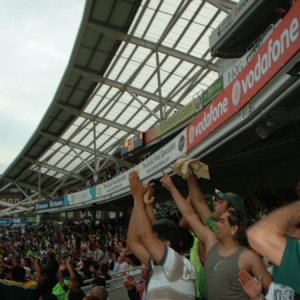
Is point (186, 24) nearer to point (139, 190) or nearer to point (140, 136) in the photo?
point (140, 136)

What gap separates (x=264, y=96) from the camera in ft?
23.0

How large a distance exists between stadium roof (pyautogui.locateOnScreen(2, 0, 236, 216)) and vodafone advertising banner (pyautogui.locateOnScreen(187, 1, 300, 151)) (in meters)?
9.68

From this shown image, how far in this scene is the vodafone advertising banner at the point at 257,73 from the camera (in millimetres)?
5773

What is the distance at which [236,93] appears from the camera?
26.8 feet

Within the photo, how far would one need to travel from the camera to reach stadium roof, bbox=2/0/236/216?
20484 millimetres

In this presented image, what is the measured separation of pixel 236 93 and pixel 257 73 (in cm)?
107

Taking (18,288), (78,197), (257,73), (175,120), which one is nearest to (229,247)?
(18,288)

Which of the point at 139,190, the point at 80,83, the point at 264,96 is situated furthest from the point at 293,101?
the point at 80,83

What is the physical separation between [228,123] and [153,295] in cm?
605

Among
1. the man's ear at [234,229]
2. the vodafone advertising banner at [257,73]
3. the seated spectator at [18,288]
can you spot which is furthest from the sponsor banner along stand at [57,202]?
the man's ear at [234,229]

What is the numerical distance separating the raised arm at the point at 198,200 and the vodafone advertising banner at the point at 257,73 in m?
2.46

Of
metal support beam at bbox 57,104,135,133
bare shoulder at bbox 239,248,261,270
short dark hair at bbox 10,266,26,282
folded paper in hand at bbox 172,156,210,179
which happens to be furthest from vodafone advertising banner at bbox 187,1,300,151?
metal support beam at bbox 57,104,135,133

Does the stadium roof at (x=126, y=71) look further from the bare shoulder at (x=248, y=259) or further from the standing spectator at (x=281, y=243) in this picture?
the standing spectator at (x=281, y=243)

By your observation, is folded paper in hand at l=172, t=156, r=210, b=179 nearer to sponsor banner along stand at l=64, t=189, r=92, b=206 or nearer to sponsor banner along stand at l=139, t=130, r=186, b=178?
sponsor banner along stand at l=139, t=130, r=186, b=178
